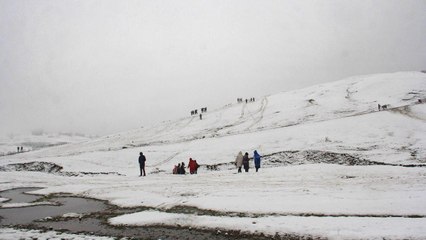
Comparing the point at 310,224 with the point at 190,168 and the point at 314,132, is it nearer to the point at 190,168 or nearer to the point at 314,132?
the point at 190,168

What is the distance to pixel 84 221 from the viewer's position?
664 inches

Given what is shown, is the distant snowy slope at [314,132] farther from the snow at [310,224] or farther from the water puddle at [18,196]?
the snow at [310,224]

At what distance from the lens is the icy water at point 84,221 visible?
44.7ft

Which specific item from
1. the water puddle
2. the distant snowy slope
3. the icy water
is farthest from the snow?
the distant snowy slope

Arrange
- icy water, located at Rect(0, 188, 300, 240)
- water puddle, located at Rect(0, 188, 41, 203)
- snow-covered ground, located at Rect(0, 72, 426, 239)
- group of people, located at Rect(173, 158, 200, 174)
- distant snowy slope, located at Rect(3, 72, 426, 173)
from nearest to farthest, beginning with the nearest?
icy water, located at Rect(0, 188, 300, 240) < snow-covered ground, located at Rect(0, 72, 426, 239) < water puddle, located at Rect(0, 188, 41, 203) < group of people, located at Rect(173, 158, 200, 174) < distant snowy slope, located at Rect(3, 72, 426, 173)

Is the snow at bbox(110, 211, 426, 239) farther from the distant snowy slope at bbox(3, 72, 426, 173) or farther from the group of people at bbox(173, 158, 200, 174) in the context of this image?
the distant snowy slope at bbox(3, 72, 426, 173)

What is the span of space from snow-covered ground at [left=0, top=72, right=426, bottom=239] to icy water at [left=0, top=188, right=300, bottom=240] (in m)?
0.80

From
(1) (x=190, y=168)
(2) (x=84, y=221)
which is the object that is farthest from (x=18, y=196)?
(1) (x=190, y=168)

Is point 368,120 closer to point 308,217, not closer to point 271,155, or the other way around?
point 271,155

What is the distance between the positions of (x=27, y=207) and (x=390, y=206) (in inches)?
815

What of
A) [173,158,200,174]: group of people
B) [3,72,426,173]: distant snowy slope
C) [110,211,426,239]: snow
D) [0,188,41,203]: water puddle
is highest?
[3,72,426,173]: distant snowy slope

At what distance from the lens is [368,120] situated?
50.5 meters

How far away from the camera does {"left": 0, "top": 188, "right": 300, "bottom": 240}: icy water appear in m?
13.6

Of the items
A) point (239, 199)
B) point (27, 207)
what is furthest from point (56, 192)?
point (239, 199)
